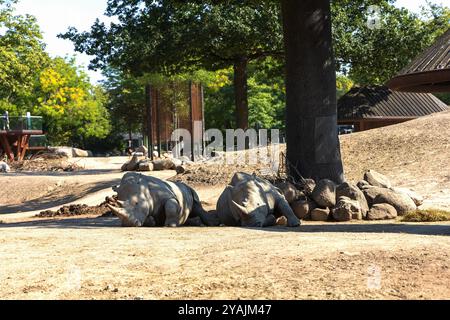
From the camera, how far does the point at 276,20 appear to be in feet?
86.0

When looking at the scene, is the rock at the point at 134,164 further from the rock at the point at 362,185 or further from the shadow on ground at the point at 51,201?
the rock at the point at 362,185

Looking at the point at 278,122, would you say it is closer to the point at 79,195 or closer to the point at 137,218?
the point at 79,195

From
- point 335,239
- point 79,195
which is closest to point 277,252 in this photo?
point 335,239

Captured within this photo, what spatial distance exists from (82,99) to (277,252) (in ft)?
166

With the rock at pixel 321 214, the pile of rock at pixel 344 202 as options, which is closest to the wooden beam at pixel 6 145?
the pile of rock at pixel 344 202

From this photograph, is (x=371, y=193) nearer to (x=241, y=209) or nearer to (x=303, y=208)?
(x=303, y=208)

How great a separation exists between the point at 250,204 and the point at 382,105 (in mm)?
19982

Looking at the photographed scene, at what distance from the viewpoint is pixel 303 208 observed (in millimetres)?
13477

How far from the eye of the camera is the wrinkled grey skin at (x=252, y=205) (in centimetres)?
1166

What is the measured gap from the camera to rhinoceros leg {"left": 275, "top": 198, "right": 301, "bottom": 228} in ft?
39.2

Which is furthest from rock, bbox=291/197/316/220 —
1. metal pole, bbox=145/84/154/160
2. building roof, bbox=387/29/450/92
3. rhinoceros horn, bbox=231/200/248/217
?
metal pole, bbox=145/84/154/160

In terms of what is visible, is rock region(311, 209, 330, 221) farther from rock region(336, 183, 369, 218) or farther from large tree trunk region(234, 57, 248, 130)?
large tree trunk region(234, 57, 248, 130)

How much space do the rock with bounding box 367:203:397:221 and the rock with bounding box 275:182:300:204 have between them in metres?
1.38

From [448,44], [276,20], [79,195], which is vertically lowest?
[79,195]
